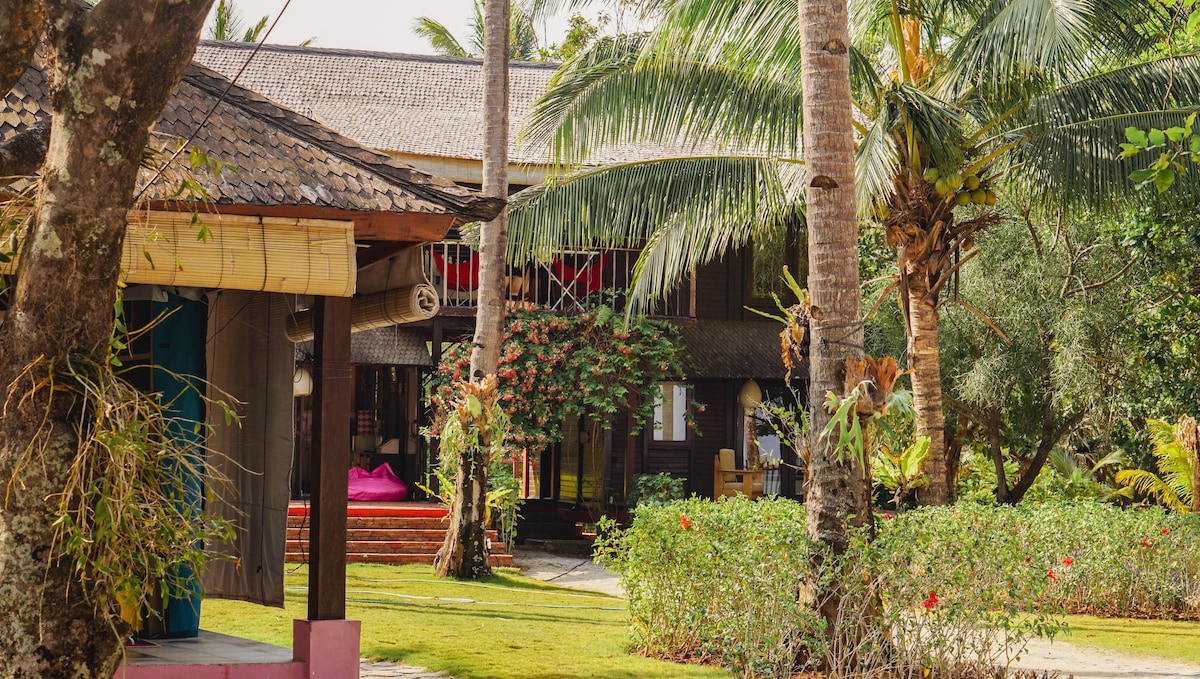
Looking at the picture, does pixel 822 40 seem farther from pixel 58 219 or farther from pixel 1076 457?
pixel 1076 457

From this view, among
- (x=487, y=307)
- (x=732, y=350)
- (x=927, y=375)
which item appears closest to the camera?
(x=927, y=375)

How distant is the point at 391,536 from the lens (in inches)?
598

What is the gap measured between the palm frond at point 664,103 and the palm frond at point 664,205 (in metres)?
0.38

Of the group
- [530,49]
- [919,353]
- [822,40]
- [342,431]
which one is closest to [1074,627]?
[919,353]

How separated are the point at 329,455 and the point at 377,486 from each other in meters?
11.7

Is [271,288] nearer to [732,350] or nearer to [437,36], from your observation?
[732,350]

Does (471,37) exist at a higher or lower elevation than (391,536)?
higher

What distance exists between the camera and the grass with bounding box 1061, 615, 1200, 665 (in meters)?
9.61

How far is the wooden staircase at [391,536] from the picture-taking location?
14711 millimetres

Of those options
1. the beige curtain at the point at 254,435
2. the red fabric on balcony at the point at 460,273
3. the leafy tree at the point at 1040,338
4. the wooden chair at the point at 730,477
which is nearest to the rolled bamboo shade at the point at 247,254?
the beige curtain at the point at 254,435

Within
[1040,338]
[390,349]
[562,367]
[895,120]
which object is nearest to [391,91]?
[390,349]

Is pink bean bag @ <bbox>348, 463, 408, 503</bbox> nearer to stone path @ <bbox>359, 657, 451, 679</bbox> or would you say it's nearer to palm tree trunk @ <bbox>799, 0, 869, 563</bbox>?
stone path @ <bbox>359, 657, 451, 679</bbox>

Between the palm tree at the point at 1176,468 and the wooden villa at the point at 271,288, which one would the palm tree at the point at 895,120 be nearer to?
the palm tree at the point at 1176,468

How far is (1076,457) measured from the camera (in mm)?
20000
